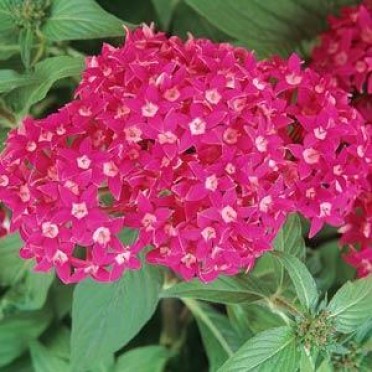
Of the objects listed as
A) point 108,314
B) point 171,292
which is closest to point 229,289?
point 171,292

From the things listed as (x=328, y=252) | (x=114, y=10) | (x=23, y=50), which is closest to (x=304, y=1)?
(x=114, y=10)

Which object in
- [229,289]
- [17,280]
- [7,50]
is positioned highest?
[7,50]

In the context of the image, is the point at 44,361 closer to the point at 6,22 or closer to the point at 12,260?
the point at 12,260

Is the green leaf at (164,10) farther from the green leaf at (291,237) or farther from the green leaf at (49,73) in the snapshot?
the green leaf at (291,237)

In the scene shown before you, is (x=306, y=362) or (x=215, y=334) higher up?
(x=306, y=362)

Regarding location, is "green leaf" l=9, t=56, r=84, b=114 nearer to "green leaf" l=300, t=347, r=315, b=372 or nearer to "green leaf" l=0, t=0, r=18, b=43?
"green leaf" l=0, t=0, r=18, b=43

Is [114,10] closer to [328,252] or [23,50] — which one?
[23,50]
